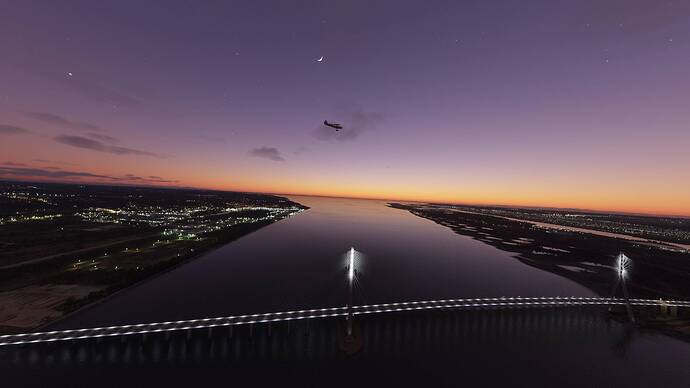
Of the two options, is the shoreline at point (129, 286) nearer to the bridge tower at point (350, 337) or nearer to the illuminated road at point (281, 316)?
the illuminated road at point (281, 316)

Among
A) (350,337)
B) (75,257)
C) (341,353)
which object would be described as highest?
(350,337)

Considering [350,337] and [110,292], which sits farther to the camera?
[110,292]

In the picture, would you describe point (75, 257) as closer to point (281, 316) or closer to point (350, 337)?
point (281, 316)

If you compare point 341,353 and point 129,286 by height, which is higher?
point 341,353

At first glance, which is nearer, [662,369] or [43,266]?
[662,369]

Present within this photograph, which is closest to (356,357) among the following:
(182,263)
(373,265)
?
(373,265)

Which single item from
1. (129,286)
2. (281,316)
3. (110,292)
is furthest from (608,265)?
(110,292)

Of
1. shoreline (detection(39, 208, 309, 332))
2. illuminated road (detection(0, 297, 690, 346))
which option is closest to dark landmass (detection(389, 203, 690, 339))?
illuminated road (detection(0, 297, 690, 346))

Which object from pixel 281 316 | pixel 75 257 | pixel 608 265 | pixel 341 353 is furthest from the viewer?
pixel 608 265

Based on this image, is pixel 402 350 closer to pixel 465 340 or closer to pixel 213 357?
pixel 465 340

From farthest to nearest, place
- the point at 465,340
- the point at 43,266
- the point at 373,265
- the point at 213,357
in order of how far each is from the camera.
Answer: the point at 373,265 → the point at 43,266 → the point at 465,340 → the point at 213,357
